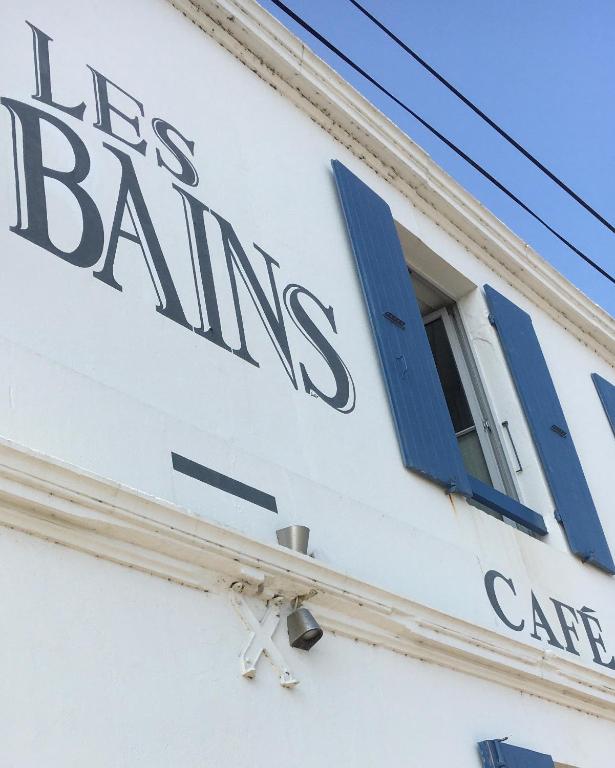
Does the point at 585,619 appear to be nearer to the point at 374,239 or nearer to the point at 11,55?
the point at 374,239

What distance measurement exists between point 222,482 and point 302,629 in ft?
2.03

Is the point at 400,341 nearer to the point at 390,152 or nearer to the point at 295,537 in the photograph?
the point at 390,152

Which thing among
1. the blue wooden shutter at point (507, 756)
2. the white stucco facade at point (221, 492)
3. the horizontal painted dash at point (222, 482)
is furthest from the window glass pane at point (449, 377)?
the horizontal painted dash at point (222, 482)

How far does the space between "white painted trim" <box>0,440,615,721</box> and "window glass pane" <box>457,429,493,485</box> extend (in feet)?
6.00

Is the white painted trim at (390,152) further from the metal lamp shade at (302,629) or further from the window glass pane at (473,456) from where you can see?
the metal lamp shade at (302,629)

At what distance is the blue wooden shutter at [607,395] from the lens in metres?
8.30

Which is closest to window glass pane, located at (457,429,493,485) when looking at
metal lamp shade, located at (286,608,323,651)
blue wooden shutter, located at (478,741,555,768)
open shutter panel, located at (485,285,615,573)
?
open shutter panel, located at (485,285,615,573)

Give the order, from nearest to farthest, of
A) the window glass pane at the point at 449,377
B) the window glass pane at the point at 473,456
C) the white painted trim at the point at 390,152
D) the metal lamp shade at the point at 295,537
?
the metal lamp shade at the point at 295,537 < the white painted trim at the point at 390,152 < the window glass pane at the point at 473,456 < the window glass pane at the point at 449,377

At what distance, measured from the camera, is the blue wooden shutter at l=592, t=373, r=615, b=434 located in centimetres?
830

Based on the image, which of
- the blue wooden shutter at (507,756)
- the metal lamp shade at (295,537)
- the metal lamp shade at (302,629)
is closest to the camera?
the metal lamp shade at (302,629)

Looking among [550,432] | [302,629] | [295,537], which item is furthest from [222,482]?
[550,432]

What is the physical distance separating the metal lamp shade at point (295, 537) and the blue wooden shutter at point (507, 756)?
4.29 feet

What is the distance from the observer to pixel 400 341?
5.86 meters

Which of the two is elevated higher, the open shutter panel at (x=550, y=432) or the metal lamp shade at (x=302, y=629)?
the open shutter panel at (x=550, y=432)
